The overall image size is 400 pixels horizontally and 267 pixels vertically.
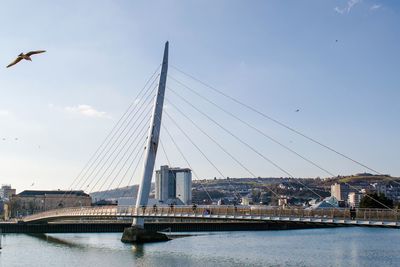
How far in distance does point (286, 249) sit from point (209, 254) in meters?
7.68

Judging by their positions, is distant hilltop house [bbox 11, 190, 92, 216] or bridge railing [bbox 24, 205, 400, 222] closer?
bridge railing [bbox 24, 205, 400, 222]

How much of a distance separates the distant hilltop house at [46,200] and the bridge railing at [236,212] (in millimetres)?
93190

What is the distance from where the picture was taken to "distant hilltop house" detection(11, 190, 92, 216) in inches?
6038

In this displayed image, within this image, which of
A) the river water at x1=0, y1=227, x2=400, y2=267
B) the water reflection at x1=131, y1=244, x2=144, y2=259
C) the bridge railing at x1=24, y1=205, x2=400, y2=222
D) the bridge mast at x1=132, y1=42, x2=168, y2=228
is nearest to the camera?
the bridge railing at x1=24, y1=205, x2=400, y2=222

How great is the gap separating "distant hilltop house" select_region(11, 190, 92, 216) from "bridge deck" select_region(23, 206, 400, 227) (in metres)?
97.9

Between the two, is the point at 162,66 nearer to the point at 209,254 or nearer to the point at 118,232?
the point at 209,254

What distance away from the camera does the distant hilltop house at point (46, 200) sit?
153m

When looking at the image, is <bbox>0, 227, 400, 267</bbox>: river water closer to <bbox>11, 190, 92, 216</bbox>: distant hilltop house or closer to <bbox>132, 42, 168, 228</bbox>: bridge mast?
<bbox>132, 42, 168, 228</bbox>: bridge mast

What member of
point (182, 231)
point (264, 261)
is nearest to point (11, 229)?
point (182, 231)

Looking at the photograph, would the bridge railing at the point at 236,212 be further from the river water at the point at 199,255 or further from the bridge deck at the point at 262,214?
the river water at the point at 199,255

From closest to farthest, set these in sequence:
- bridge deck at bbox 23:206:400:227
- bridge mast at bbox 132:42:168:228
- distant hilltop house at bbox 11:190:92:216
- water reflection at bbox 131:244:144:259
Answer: bridge deck at bbox 23:206:400:227, water reflection at bbox 131:244:144:259, bridge mast at bbox 132:42:168:228, distant hilltop house at bbox 11:190:92:216

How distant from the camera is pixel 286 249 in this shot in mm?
51625

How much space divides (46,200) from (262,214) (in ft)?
412

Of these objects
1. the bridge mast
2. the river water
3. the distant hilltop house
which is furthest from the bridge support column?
the distant hilltop house
